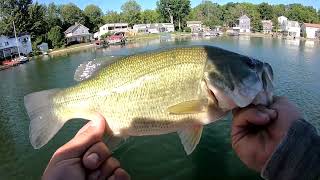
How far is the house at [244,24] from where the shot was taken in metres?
106

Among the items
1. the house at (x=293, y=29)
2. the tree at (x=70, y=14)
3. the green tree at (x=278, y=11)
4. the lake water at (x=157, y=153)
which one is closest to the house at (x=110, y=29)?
the tree at (x=70, y=14)

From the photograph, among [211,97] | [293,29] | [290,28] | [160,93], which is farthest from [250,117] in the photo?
[290,28]

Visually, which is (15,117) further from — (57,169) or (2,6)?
(2,6)

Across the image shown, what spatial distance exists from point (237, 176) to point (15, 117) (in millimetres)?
13597

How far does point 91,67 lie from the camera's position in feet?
11.7

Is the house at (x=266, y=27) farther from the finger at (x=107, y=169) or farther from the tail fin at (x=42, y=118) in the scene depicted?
the finger at (x=107, y=169)

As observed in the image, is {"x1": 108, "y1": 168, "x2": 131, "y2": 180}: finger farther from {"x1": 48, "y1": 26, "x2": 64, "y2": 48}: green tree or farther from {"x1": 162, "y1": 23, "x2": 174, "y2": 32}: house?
{"x1": 162, "y1": 23, "x2": 174, "y2": 32}: house

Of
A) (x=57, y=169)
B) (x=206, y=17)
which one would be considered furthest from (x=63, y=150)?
(x=206, y=17)

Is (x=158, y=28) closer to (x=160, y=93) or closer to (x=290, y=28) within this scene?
(x=290, y=28)

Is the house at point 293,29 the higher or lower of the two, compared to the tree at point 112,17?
lower

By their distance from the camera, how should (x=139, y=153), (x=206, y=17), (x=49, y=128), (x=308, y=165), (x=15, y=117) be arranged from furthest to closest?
(x=206, y=17) → (x=15, y=117) → (x=139, y=153) → (x=49, y=128) → (x=308, y=165)

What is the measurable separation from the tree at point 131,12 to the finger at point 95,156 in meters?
107

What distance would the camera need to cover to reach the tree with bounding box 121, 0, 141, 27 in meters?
110

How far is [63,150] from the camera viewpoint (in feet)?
9.70
